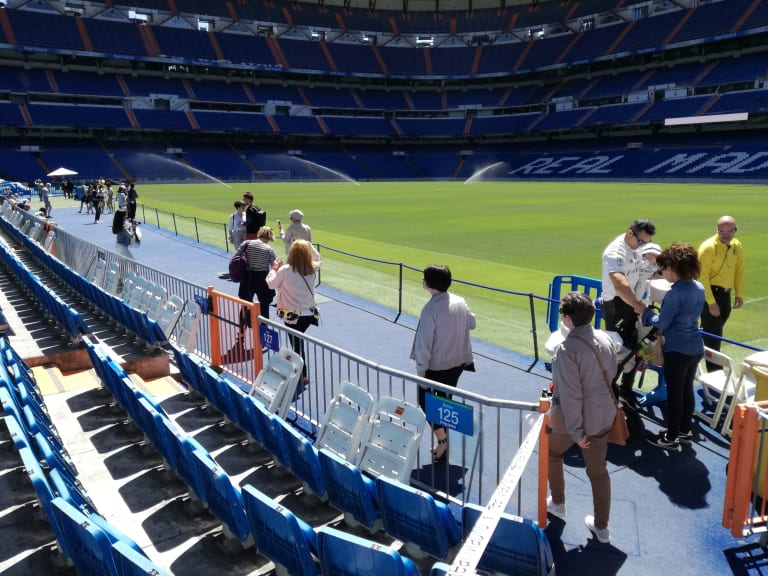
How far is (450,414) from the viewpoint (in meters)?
4.32

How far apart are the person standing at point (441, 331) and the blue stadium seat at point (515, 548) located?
1.39m

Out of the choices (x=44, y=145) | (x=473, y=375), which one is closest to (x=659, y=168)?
(x=473, y=375)

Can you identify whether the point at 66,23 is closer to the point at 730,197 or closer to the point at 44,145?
the point at 44,145

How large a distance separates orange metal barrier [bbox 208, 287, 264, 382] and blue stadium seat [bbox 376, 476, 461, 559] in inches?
144

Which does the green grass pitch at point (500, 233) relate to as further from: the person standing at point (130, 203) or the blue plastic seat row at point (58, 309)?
the blue plastic seat row at point (58, 309)

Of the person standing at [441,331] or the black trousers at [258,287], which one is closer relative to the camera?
the person standing at [441,331]

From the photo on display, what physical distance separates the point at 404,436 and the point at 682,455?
2.89 m

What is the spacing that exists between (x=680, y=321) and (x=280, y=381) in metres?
3.91

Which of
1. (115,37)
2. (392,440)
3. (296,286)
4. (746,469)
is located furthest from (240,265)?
(115,37)

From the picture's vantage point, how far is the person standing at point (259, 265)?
8.94 m

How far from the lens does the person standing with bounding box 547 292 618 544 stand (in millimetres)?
4109

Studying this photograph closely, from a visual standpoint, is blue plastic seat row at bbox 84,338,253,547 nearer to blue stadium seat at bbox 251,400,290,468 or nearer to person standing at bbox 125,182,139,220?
blue stadium seat at bbox 251,400,290,468

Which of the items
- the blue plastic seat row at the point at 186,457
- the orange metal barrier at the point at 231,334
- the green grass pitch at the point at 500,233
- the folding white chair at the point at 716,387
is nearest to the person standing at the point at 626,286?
the folding white chair at the point at 716,387

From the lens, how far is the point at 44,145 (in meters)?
59.7
